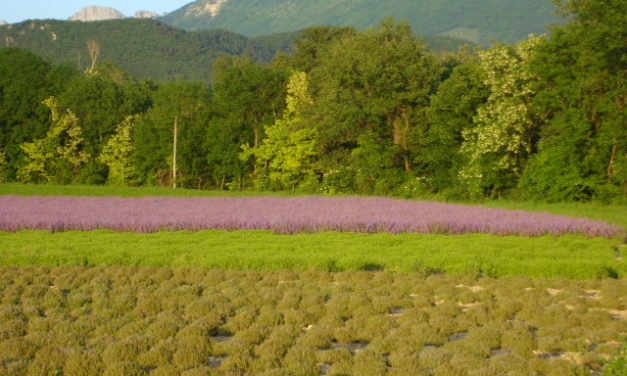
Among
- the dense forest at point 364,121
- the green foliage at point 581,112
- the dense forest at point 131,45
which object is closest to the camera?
the green foliage at point 581,112

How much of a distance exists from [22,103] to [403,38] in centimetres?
3263

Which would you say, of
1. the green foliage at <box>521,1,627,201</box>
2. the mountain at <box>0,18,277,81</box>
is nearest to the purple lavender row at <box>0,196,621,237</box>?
the green foliage at <box>521,1,627,201</box>

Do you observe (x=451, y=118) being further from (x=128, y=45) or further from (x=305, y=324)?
(x=128, y=45)

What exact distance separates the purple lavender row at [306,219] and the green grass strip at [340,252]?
1176 mm

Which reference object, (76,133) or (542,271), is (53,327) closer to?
(542,271)

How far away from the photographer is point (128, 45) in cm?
12306

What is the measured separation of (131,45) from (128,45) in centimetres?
76

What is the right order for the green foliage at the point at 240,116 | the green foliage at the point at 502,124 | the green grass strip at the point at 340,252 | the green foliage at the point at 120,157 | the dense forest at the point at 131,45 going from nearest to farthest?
1. the green grass strip at the point at 340,252
2. the green foliage at the point at 502,124
3. the green foliage at the point at 240,116
4. the green foliage at the point at 120,157
5. the dense forest at the point at 131,45

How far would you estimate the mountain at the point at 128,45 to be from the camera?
115375 millimetres

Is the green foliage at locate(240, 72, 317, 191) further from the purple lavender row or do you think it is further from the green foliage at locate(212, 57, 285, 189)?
the purple lavender row

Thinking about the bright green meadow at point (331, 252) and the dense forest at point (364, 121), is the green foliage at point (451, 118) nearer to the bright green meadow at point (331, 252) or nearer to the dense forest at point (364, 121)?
the dense forest at point (364, 121)

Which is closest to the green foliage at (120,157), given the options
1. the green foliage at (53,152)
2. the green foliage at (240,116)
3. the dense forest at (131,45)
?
the green foliage at (53,152)

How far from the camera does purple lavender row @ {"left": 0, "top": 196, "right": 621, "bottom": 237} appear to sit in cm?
1928

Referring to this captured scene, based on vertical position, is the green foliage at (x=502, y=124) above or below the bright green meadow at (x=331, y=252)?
above
